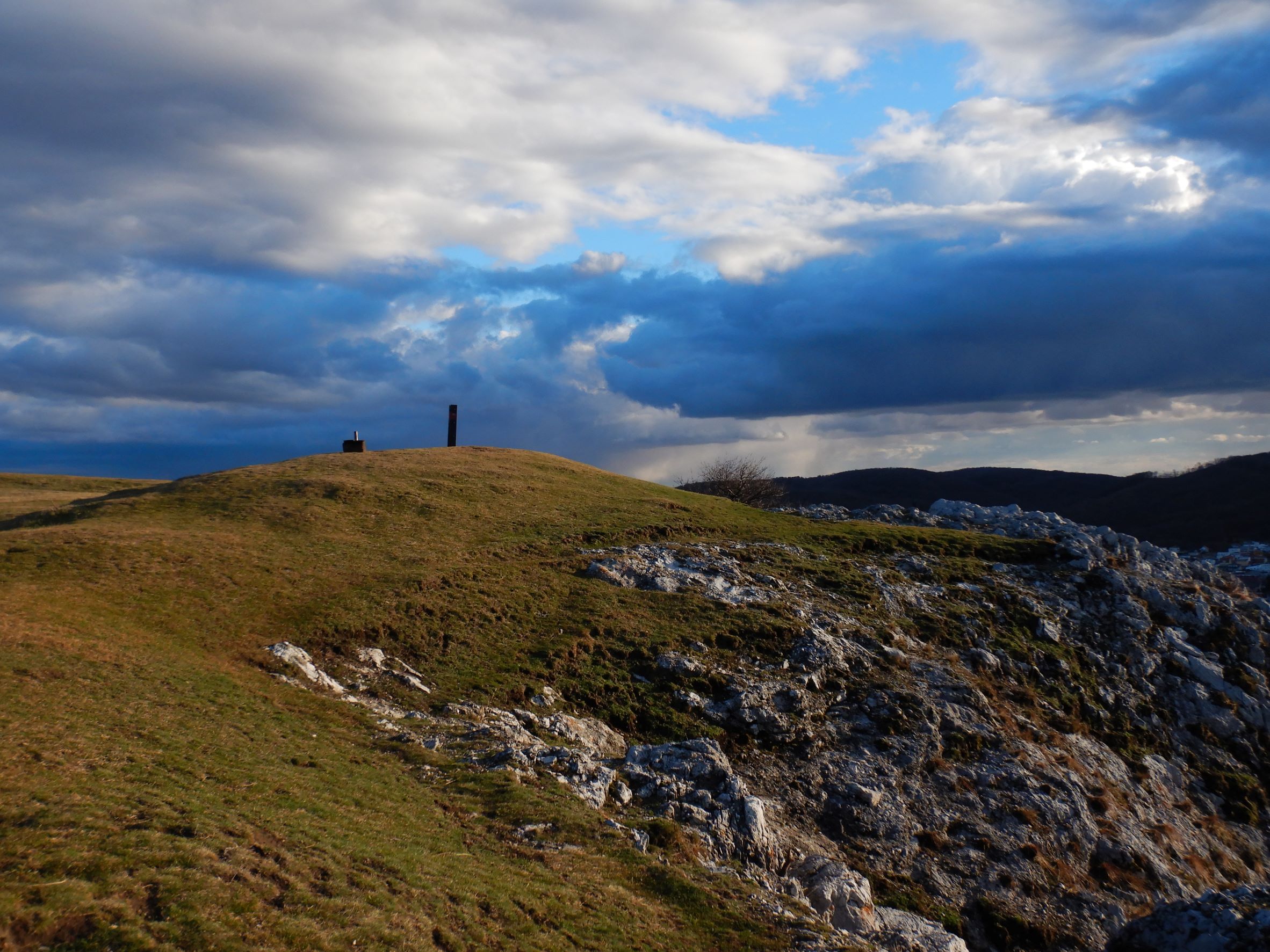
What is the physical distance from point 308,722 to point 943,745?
86.4ft

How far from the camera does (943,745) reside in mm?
32719

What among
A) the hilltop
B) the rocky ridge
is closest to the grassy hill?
the hilltop

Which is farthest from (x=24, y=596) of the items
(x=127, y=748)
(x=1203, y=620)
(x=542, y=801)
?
(x=1203, y=620)

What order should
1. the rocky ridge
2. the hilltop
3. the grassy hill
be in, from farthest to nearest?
the rocky ridge → the hilltop → the grassy hill

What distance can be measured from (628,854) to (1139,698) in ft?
126

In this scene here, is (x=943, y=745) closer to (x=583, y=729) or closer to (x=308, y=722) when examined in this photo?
(x=583, y=729)

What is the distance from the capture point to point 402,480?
2325 inches

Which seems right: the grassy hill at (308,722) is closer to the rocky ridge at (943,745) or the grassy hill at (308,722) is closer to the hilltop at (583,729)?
the hilltop at (583,729)

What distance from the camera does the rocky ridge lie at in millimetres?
24391

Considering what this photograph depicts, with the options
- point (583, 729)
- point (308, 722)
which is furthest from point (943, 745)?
point (308, 722)

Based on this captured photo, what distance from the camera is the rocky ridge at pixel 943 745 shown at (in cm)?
2439

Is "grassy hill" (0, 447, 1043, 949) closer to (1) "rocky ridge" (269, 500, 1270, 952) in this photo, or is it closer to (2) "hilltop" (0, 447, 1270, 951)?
(2) "hilltop" (0, 447, 1270, 951)

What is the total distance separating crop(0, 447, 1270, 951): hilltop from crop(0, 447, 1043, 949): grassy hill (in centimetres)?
12

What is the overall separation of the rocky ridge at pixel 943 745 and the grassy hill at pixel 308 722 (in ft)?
6.69
